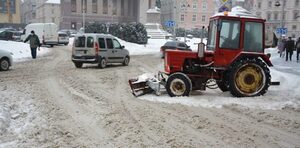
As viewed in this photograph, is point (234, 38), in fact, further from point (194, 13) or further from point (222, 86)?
point (194, 13)

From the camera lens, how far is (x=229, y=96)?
1103 centimetres

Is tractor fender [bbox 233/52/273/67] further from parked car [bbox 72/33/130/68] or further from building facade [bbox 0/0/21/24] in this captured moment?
building facade [bbox 0/0/21/24]

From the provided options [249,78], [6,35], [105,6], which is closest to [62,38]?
[6,35]

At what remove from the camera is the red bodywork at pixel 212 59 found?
1054 cm

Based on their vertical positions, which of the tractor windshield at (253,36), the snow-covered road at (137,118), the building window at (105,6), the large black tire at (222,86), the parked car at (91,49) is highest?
the building window at (105,6)

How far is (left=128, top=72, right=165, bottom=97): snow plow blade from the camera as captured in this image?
10.7 meters

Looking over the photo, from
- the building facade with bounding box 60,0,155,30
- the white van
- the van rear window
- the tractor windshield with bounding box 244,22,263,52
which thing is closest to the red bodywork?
the tractor windshield with bounding box 244,22,263,52

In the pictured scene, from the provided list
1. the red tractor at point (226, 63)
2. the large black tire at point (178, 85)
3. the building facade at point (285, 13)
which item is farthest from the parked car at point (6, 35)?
the building facade at point (285, 13)

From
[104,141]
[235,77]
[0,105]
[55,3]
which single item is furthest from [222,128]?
[55,3]

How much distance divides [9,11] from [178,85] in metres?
75.8

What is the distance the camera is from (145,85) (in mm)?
10992

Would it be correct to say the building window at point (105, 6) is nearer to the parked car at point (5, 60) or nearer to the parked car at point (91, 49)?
the parked car at point (91, 49)

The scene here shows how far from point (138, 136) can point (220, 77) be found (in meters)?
5.00

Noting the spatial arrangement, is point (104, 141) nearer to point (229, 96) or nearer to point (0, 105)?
point (0, 105)
